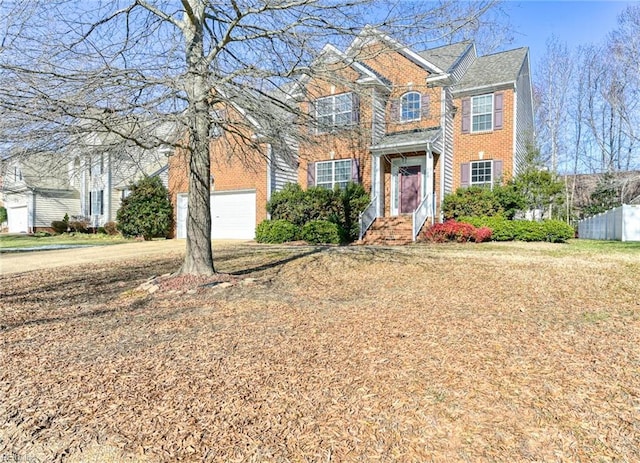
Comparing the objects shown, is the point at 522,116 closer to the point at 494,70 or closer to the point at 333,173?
the point at 494,70

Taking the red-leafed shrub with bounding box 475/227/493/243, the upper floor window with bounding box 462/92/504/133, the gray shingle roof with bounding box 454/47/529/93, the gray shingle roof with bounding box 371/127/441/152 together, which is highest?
the gray shingle roof with bounding box 454/47/529/93

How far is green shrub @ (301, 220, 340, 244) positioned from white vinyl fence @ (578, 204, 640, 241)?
13.2 metres

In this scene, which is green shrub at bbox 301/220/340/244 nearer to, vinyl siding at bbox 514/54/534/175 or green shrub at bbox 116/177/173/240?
vinyl siding at bbox 514/54/534/175

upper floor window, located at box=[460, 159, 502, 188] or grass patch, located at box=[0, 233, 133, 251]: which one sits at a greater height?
upper floor window, located at box=[460, 159, 502, 188]

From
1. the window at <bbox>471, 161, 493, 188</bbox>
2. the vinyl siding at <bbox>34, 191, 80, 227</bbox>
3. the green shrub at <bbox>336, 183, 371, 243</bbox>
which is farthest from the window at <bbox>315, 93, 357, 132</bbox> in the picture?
the vinyl siding at <bbox>34, 191, 80, 227</bbox>

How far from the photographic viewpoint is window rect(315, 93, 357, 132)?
7445mm

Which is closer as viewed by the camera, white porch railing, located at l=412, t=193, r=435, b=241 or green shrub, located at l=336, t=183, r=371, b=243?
white porch railing, located at l=412, t=193, r=435, b=241

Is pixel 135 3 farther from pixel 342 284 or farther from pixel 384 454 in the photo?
pixel 384 454

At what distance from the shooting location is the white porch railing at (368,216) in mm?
15827

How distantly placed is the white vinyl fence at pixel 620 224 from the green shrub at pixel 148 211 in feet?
71.2

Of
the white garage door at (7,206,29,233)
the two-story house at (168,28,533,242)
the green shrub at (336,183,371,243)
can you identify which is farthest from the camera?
the white garage door at (7,206,29,233)

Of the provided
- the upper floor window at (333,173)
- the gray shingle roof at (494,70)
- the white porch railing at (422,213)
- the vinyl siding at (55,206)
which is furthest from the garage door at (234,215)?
the vinyl siding at (55,206)

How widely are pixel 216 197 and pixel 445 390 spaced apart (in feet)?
58.9

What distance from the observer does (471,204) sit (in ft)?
52.5
